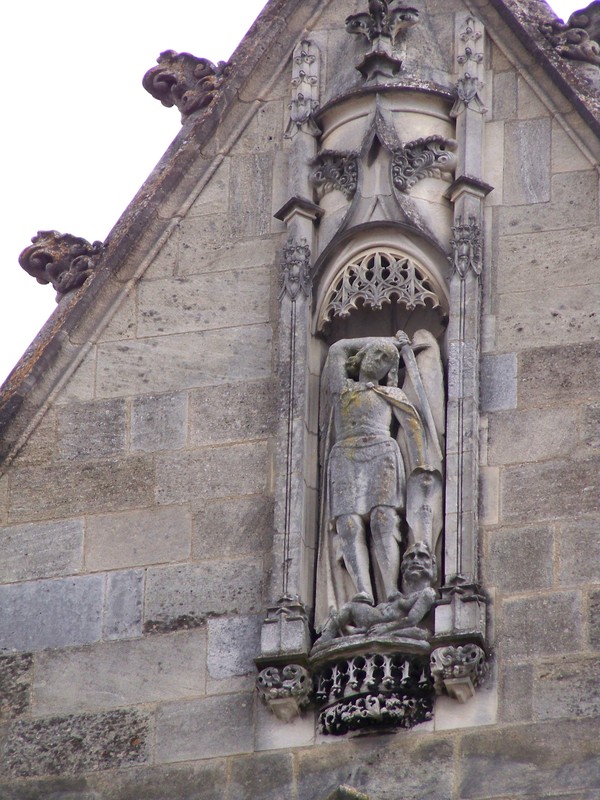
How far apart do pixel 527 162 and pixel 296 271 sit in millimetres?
1437

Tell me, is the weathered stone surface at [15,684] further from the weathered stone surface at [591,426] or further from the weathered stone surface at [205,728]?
the weathered stone surface at [591,426]

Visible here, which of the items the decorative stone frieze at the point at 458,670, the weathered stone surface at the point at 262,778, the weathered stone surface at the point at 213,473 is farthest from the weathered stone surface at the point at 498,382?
the weathered stone surface at the point at 262,778

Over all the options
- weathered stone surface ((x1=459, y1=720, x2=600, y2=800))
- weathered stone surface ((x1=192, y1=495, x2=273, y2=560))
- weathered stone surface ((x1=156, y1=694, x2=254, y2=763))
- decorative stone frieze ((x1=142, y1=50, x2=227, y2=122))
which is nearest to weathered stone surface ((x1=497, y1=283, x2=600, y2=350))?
weathered stone surface ((x1=192, y1=495, x2=273, y2=560))

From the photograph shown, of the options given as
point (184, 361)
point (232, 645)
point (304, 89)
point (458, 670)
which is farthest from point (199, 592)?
point (304, 89)

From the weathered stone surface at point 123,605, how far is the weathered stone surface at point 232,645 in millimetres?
456

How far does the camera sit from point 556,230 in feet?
60.1

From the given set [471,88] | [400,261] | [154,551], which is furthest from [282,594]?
[471,88]

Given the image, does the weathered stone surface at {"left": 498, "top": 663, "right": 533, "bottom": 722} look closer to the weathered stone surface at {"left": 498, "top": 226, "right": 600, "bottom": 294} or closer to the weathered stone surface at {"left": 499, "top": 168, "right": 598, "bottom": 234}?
the weathered stone surface at {"left": 498, "top": 226, "right": 600, "bottom": 294}

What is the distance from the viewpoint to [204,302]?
18.9 meters

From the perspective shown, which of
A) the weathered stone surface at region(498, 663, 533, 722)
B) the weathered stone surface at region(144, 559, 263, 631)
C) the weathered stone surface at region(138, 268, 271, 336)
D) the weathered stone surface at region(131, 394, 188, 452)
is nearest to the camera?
the weathered stone surface at region(498, 663, 533, 722)

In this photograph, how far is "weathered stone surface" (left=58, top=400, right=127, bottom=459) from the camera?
61.0 ft

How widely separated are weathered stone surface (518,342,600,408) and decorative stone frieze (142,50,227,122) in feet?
9.67

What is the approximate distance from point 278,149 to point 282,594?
3014 millimetres

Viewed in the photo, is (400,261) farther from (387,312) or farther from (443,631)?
(443,631)
